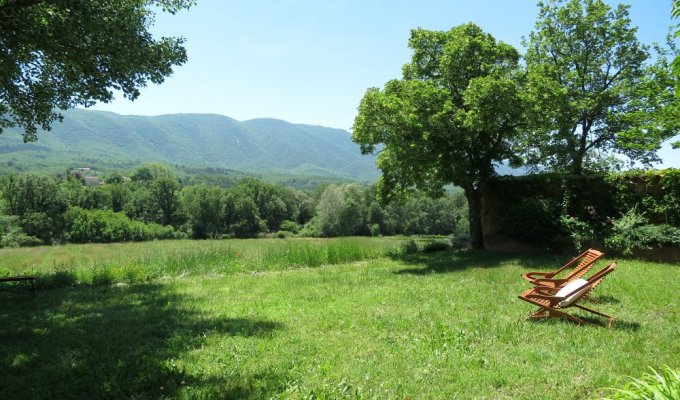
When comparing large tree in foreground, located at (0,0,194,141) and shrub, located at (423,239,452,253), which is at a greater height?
large tree in foreground, located at (0,0,194,141)

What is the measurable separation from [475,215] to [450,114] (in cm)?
444

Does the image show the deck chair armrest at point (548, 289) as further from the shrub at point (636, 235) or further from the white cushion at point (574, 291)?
the shrub at point (636, 235)

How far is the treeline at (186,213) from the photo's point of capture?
61.8 metres

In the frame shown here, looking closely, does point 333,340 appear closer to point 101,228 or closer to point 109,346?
point 109,346

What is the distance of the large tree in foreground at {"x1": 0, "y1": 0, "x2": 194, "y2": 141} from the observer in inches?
260

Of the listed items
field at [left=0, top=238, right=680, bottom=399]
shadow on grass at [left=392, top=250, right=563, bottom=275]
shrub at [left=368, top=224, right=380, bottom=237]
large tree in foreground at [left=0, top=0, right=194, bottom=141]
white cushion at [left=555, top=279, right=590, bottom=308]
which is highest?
large tree in foreground at [left=0, top=0, right=194, bottom=141]

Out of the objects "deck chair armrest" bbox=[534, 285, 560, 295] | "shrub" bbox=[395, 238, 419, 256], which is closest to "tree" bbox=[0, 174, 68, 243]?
"shrub" bbox=[395, 238, 419, 256]

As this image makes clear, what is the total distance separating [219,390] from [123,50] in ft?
18.7

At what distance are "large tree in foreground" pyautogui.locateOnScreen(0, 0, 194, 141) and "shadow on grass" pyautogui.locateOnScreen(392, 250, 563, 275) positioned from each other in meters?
8.54

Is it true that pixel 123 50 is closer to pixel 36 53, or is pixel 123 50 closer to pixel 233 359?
pixel 36 53

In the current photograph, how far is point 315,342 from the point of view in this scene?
5691 mm

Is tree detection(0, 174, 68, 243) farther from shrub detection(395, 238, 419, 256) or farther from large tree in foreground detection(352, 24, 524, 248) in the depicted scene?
large tree in foreground detection(352, 24, 524, 248)

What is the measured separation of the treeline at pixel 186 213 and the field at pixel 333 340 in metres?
49.9

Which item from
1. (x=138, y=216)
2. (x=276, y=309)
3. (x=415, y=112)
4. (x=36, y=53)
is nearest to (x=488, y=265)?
(x=415, y=112)
